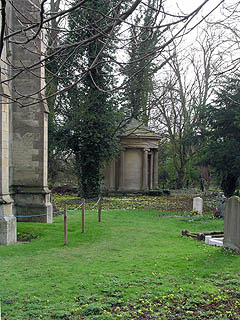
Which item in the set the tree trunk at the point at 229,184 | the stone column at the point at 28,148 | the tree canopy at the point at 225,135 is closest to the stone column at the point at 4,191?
the stone column at the point at 28,148

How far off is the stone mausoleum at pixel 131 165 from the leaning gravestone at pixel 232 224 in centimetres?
2026

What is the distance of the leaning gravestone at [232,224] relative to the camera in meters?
9.68

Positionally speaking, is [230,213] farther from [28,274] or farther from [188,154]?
[188,154]

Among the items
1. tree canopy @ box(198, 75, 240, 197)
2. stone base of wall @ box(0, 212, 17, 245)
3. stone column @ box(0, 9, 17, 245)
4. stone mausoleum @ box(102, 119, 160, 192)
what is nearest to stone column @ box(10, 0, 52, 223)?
stone column @ box(0, 9, 17, 245)

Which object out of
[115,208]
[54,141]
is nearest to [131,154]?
→ [54,141]

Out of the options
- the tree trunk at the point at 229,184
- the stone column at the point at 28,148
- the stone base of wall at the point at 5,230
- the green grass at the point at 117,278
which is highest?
the stone column at the point at 28,148

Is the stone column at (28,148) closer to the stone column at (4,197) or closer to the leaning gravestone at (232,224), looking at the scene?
the stone column at (4,197)

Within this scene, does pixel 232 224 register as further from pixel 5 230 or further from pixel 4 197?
pixel 4 197

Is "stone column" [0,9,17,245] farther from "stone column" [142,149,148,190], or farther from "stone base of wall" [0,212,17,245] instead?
"stone column" [142,149,148,190]

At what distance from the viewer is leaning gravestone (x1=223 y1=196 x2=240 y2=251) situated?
968 cm

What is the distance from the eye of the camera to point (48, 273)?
297 inches

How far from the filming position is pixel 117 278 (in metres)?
7.16

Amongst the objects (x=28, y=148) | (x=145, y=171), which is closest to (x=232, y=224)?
(x=28, y=148)

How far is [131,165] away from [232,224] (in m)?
21.2
